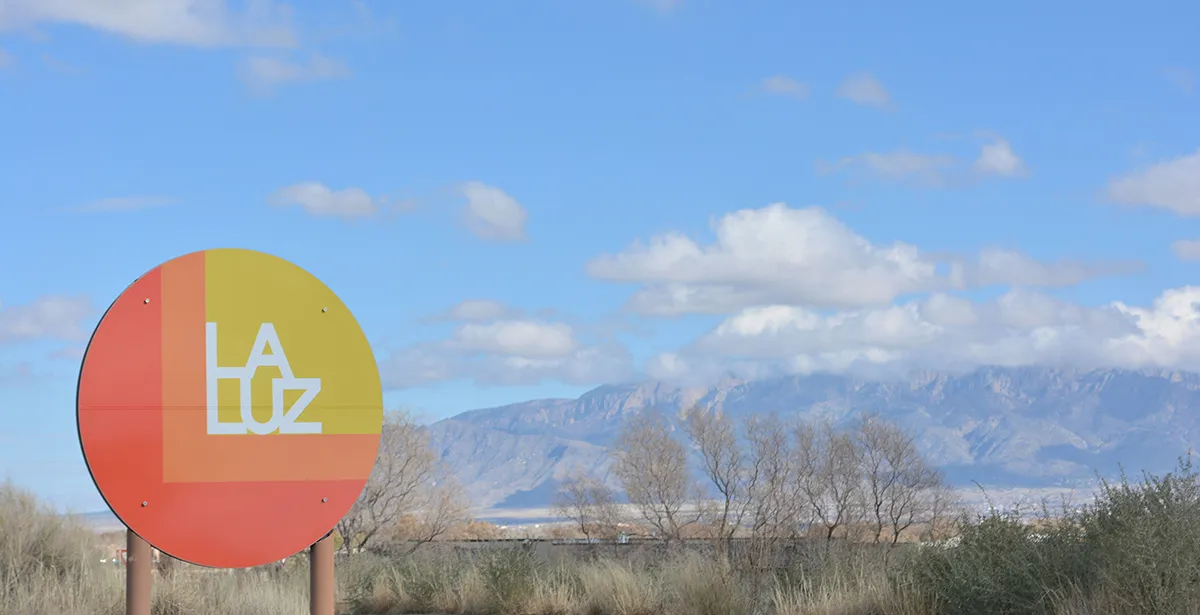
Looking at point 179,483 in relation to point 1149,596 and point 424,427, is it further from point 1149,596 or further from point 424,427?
point 424,427

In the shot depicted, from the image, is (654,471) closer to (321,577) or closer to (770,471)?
(770,471)

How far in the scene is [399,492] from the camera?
43781 mm

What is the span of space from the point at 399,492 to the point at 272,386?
38.7 metres

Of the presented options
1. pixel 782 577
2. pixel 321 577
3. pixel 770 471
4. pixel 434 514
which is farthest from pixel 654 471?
pixel 321 577

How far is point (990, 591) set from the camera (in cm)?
1052

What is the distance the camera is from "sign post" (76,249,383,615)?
5.71 metres

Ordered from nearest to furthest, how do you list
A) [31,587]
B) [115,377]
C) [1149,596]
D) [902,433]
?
[115,377]
[1149,596]
[31,587]
[902,433]

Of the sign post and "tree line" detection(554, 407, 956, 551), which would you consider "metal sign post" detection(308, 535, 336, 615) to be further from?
"tree line" detection(554, 407, 956, 551)

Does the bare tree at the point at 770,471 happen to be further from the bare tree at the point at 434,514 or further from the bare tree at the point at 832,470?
the bare tree at the point at 434,514

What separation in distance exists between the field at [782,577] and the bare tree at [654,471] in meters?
36.5

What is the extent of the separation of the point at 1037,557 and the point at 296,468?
6895mm

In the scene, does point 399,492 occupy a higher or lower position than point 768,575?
higher

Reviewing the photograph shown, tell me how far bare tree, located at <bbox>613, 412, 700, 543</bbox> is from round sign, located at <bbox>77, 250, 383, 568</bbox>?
4568 cm

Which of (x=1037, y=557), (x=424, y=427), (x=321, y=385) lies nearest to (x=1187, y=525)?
(x=1037, y=557)
